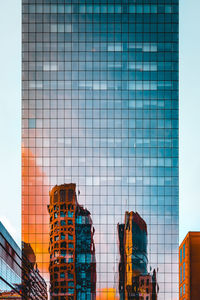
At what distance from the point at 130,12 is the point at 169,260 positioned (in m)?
50.6

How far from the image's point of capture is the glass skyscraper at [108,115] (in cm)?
5191

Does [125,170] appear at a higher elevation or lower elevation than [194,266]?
higher

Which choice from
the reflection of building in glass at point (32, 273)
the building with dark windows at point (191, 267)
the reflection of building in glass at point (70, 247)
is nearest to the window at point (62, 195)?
the reflection of building in glass at point (70, 247)

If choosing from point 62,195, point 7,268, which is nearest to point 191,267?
point 62,195

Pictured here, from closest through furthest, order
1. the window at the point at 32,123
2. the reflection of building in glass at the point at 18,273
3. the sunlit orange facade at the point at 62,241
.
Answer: the reflection of building in glass at the point at 18,273 → the sunlit orange facade at the point at 62,241 → the window at the point at 32,123

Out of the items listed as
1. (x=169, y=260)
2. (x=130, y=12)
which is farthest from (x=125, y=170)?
(x=130, y=12)

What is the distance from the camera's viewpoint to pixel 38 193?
5203 cm

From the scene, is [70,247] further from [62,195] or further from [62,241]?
[62,195]

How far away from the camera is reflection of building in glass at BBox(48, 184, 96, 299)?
169ft

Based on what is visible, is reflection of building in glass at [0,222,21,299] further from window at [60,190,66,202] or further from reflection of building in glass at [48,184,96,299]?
window at [60,190,66,202]

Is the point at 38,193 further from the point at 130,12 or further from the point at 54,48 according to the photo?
the point at 130,12

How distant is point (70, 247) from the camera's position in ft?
171

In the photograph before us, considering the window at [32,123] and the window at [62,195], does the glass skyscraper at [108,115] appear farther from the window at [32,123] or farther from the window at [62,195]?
the window at [62,195]

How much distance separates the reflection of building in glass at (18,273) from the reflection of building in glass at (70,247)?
3176 millimetres
